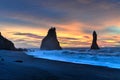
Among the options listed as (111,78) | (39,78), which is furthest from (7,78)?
(111,78)

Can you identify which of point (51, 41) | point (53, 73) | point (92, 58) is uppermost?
point (51, 41)

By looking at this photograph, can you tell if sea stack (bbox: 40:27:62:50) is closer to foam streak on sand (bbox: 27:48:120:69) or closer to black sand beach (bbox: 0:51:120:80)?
foam streak on sand (bbox: 27:48:120:69)

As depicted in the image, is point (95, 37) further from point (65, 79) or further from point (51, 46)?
point (65, 79)

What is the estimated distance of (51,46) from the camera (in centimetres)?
17738

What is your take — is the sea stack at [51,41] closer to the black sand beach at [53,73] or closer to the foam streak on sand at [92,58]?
the foam streak on sand at [92,58]

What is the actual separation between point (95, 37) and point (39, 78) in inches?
5840

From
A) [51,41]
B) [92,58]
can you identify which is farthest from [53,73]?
[51,41]

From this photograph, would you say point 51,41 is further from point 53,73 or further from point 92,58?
point 53,73

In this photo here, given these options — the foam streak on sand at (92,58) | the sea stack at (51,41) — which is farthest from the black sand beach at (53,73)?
the sea stack at (51,41)

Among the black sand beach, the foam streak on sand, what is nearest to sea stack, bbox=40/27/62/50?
the foam streak on sand

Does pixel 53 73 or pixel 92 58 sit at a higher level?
pixel 92 58

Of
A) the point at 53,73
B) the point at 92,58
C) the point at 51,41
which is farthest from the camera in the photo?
the point at 51,41

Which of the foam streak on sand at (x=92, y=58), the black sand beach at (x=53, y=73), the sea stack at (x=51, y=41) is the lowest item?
the black sand beach at (x=53, y=73)

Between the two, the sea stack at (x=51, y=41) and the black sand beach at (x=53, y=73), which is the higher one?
the sea stack at (x=51, y=41)
